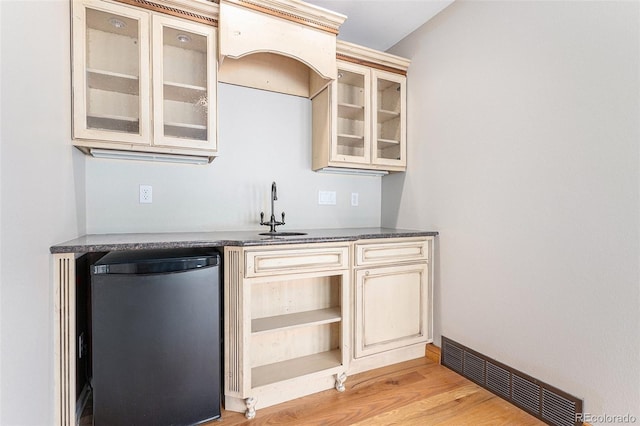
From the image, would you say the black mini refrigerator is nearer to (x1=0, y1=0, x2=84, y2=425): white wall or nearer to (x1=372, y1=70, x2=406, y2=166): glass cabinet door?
(x1=0, y1=0, x2=84, y2=425): white wall

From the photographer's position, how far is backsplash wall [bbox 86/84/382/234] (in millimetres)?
1887

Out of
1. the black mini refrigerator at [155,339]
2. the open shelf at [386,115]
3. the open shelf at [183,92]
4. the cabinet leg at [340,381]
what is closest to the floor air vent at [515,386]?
the cabinet leg at [340,381]

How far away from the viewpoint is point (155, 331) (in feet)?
4.56

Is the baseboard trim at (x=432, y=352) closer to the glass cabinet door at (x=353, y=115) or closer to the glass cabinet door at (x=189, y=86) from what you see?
the glass cabinet door at (x=353, y=115)

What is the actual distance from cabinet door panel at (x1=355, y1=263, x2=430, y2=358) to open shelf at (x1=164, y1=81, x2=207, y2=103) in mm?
1403

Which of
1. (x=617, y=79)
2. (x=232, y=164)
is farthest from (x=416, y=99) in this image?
(x=232, y=164)

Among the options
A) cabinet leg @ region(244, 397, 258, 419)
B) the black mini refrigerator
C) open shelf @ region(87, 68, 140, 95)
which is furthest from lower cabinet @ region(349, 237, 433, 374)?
open shelf @ region(87, 68, 140, 95)

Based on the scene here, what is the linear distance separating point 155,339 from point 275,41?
1724 millimetres

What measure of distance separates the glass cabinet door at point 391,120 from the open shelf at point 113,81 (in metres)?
1.60

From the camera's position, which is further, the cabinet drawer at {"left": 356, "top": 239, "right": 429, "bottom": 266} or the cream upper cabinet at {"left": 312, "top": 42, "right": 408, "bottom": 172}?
the cream upper cabinet at {"left": 312, "top": 42, "right": 408, "bottom": 172}

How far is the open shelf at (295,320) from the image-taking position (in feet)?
5.76

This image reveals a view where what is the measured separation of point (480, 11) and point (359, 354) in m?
2.22

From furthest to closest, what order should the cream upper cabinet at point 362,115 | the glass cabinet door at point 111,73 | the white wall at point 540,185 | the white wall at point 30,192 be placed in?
the cream upper cabinet at point 362,115 → the glass cabinet door at point 111,73 → the white wall at point 540,185 → the white wall at point 30,192

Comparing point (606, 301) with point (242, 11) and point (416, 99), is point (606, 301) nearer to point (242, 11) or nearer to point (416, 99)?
point (416, 99)
